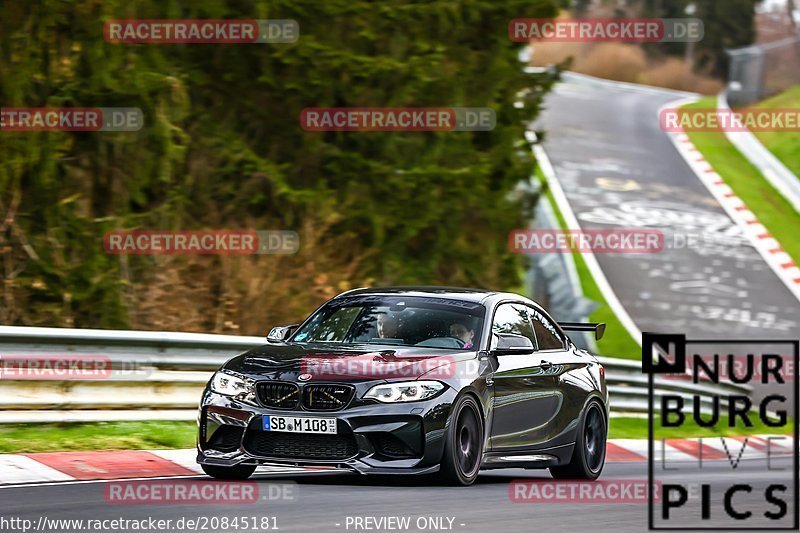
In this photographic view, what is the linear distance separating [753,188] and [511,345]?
91.6 feet

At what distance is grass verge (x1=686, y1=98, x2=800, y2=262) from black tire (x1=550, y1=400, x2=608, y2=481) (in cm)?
2047

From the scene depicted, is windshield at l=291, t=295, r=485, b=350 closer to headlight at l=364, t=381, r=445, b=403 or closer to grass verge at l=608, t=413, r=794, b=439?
headlight at l=364, t=381, r=445, b=403

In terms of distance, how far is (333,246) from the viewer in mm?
19484

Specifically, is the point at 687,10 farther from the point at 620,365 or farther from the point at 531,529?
the point at 531,529

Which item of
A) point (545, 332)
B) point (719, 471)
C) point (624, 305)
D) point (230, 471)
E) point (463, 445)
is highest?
point (545, 332)

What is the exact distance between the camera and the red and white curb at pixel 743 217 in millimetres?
30906

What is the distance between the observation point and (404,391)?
9.76 meters

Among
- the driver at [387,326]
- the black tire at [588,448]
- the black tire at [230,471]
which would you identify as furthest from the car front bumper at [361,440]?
the black tire at [588,448]

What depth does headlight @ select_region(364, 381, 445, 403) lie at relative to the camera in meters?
9.71

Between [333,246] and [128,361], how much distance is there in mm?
6885

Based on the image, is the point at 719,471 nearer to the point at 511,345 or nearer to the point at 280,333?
the point at 511,345

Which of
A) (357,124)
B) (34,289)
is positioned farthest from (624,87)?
(34,289)

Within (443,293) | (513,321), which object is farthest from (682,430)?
(443,293)

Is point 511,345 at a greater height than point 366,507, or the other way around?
point 511,345
